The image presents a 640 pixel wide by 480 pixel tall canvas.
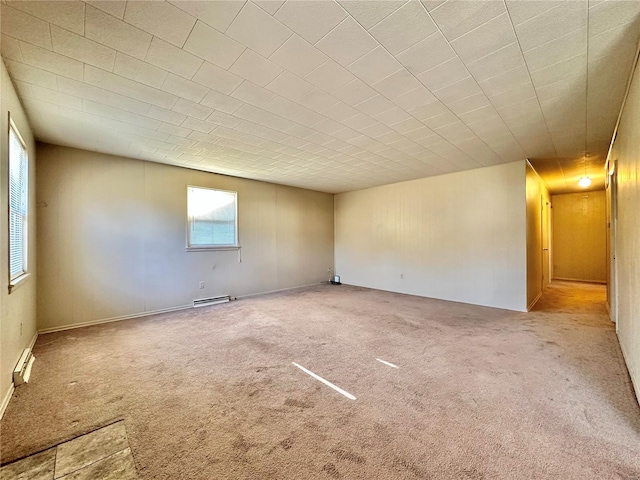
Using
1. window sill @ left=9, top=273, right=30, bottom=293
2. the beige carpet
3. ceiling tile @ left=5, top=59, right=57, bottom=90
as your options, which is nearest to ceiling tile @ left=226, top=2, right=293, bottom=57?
ceiling tile @ left=5, top=59, right=57, bottom=90

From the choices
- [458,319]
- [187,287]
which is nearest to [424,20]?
[458,319]

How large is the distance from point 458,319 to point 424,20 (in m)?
3.87

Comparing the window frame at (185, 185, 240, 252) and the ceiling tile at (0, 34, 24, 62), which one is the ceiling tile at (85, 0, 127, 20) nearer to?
the ceiling tile at (0, 34, 24, 62)

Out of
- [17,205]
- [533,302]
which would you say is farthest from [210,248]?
[533,302]

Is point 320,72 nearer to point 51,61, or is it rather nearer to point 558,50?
point 558,50

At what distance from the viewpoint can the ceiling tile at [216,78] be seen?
215 cm

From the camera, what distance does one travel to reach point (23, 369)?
244 centimetres

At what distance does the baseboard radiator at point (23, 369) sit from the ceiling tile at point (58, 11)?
2.71 meters

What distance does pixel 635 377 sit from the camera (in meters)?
2.10

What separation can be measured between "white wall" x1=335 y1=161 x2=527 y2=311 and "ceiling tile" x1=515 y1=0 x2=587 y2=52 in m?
3.42

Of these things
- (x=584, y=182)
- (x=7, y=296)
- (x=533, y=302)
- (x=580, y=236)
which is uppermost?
(x=584, y=182)

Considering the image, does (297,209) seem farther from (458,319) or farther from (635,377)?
(635,377)

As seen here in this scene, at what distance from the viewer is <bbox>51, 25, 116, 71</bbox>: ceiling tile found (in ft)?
5.86

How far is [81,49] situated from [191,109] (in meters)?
0.95
